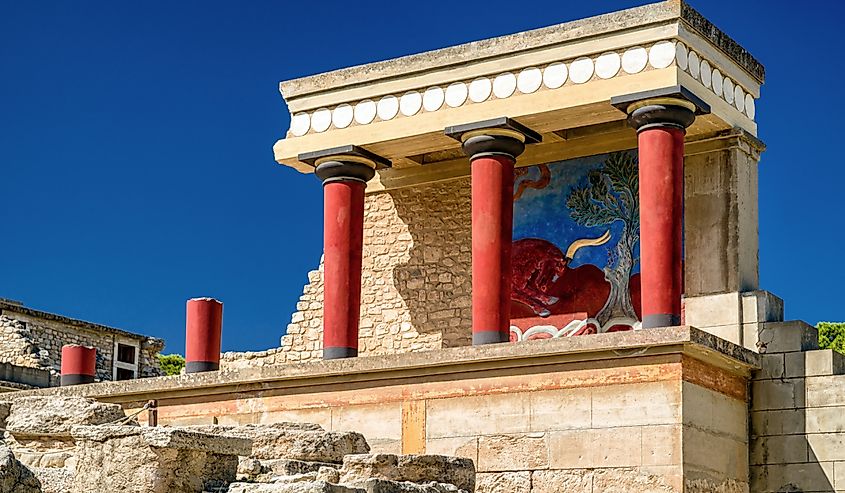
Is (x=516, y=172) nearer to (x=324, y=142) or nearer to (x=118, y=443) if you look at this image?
(x=324, y=142)

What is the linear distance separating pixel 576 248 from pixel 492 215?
2.33 meters

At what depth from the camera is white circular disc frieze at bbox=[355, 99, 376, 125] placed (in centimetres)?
1841

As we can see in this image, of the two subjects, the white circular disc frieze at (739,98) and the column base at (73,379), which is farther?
the column base at (73,379)

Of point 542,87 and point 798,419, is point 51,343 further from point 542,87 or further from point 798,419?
point 798,419

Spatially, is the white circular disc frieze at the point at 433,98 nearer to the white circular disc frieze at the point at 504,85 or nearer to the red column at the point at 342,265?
the white circular disc frieze at the point at 504,85

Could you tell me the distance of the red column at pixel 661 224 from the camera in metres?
15.4

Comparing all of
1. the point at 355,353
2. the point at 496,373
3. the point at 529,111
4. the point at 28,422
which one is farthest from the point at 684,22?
the point at 28,422

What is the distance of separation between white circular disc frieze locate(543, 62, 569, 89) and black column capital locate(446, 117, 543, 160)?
638mm

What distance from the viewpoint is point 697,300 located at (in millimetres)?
17094

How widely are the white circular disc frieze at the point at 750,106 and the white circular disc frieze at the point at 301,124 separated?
5595 millimetres

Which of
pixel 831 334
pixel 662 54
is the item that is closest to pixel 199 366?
pixel 662 54

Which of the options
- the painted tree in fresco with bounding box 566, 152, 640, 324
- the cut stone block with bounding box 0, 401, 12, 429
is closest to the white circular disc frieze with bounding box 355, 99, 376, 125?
the painted tree in fresco with bounding box 566, 152, 640, 324

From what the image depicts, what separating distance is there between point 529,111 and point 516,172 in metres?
2.61

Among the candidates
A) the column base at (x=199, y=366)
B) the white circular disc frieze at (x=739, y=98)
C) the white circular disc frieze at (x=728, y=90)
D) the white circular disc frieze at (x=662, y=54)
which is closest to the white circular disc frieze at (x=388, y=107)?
the white circular disc frieze at (x=662, y=54)
